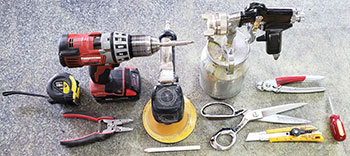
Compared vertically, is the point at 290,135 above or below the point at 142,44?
below

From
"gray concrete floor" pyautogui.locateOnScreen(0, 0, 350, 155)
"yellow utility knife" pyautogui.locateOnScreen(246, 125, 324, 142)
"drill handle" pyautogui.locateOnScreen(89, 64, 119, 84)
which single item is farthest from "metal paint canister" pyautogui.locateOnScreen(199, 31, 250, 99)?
"drill handle" pyautogui.locateOnScreen(89, 64, 119, 84)

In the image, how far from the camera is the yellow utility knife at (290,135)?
3.22 ft

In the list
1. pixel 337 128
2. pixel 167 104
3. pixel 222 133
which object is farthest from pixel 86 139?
pixel 337 128

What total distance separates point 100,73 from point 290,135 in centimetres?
64

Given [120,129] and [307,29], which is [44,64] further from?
[307,29]

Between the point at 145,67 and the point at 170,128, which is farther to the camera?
the point at 145,67

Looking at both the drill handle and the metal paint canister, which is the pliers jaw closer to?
the drill handle

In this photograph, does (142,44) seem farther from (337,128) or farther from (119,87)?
(337,128)

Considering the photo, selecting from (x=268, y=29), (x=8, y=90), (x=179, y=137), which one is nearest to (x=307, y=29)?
(x=268, y=29)

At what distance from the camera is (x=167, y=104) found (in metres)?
0.89

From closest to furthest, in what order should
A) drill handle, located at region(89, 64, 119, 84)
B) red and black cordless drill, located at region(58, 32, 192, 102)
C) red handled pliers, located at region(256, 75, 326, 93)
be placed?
red and black cordless drill, located at region(58, 32, 192, 102) < drill handle, located at region(89, 64, 119, 84) < red handled pliers, located at region(256, 75, 326, 93)

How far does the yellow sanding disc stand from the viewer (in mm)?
1010

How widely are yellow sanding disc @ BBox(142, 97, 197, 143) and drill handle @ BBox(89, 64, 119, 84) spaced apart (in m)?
0.18

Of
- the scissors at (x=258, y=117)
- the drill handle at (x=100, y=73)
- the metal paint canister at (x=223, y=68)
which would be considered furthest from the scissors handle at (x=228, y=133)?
the drill handle at (x=100, y=73)
